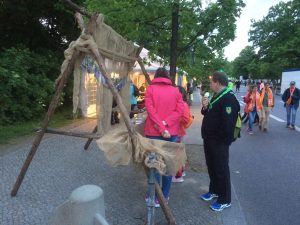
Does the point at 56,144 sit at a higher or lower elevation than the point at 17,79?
lower

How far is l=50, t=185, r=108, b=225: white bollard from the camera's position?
241 cm

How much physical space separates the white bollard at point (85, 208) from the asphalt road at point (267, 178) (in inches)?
101

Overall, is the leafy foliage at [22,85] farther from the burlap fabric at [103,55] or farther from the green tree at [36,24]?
the burlap fabric at [103,55]

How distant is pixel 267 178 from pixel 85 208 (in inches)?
180

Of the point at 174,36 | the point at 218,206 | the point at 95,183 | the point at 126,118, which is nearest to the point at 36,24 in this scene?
the point at 174,36

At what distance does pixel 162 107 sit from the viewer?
429 cm

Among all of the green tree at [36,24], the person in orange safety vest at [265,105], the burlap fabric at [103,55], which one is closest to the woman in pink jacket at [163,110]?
the burlap fabric at [103,55]

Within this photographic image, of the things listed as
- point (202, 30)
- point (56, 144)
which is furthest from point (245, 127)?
point (56, 144)

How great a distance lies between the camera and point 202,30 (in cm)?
738

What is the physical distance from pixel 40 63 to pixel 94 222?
420 inches

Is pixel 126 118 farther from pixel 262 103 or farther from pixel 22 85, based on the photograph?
pixel 262 103

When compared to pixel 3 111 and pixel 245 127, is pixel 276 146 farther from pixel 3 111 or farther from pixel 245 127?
pixel 3 111

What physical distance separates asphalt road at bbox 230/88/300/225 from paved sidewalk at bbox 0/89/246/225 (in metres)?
0.31

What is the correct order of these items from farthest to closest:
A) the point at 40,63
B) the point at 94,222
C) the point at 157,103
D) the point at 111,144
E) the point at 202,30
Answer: the point at 40,63, the point at 202,30, the point at 157,103, the point at 111,144, the point at 94,222
